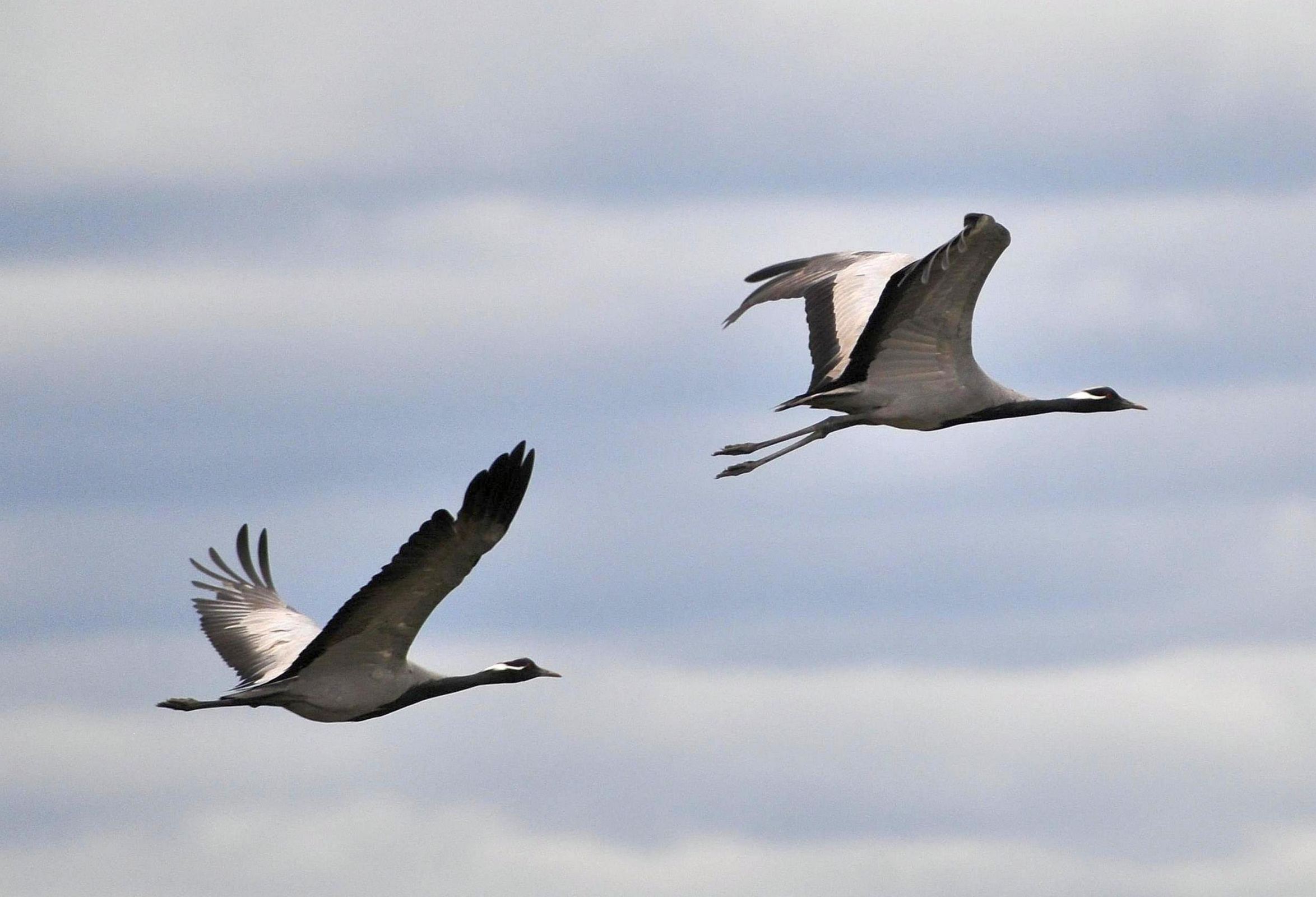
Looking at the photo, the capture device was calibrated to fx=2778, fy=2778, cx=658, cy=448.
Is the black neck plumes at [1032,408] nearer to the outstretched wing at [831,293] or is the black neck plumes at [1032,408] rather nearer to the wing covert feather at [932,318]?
the wing covert feather at [932,318]

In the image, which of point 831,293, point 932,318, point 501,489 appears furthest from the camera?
point 831,293

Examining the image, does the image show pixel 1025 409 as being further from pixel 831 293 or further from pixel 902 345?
pixel 831 293

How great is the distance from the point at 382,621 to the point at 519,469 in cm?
332

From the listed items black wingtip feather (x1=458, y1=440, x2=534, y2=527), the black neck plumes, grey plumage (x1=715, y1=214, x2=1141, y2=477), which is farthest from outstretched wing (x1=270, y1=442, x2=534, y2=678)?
the black neck plumes

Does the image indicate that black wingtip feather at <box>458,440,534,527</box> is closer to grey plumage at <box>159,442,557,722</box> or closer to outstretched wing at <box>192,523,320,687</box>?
grey plumage at <box>159,442,557,722</box>

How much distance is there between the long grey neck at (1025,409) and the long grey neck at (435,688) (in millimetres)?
6527

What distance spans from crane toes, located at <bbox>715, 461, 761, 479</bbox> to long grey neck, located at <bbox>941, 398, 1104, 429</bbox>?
2.42m

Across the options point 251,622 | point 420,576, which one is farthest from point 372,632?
point 251,622

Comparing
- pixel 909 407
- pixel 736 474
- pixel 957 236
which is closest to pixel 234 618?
pixel 736 474

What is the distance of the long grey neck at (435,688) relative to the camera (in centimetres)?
3312

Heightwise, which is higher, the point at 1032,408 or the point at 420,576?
the point at 1032,408

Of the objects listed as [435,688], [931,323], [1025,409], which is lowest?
[435,688]

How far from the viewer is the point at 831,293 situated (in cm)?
3697

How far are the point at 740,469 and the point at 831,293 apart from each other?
326cm
